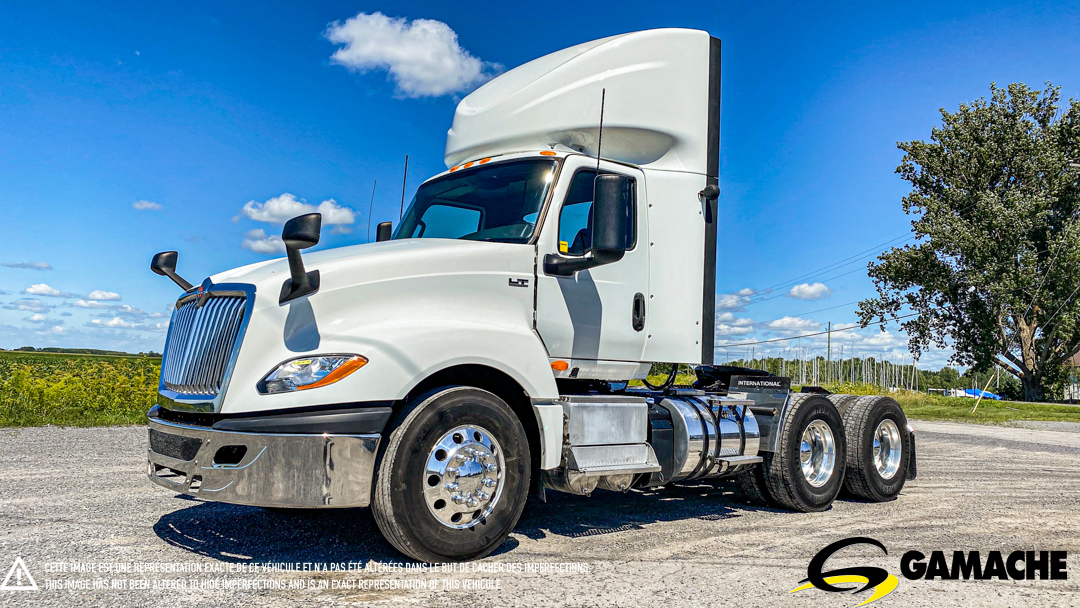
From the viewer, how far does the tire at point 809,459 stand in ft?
23.2

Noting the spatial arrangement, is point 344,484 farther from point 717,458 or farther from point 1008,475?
point 1008,475

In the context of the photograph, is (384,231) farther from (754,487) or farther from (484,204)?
(754,487)

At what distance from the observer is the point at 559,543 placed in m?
5.43

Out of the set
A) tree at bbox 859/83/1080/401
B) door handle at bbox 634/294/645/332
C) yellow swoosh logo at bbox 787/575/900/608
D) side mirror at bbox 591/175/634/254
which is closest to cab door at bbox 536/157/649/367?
door handle at bbox 634/294/645/332

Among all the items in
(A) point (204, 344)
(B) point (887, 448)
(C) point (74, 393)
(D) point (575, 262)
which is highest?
(D) point (575, 262)

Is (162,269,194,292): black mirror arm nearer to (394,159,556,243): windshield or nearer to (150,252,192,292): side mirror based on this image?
(150,252,192,292): side mirror

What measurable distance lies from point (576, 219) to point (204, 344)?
107 inches

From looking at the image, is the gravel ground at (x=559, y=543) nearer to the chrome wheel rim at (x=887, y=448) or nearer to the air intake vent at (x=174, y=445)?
the chrome wheel rim at (x=887, y=448)

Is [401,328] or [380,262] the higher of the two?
[380,262]

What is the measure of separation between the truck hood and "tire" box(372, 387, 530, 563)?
0.84 metres

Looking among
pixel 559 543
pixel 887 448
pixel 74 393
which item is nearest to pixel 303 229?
pixel 559 543

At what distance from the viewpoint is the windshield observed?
19.0 feet

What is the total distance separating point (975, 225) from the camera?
39.7 metres

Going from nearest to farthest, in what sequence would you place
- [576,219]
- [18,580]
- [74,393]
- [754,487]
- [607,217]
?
1. [18,580]
2. [607,217]
3. [576,219]
4. [754,487]
5. [74,393]
